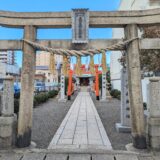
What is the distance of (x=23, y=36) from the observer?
560 cm

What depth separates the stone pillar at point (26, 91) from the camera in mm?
5323

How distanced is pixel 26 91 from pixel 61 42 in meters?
1.52

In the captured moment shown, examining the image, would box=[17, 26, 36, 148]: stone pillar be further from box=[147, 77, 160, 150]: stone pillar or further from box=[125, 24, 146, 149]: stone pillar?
box=[147, 77, 160, 150]: stone pillar

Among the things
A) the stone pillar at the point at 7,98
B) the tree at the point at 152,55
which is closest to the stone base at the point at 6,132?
the stone pillar at the point at 7,98

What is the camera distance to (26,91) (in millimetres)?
5398

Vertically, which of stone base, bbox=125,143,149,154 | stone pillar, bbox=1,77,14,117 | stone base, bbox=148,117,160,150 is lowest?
stone base, bbox=125,143,149,154

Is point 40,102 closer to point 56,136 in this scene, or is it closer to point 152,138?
point 56,136

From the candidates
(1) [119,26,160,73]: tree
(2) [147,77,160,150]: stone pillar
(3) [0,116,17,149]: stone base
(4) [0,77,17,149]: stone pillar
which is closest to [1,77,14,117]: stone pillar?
(4) [0,77,17,149]: stone pillar

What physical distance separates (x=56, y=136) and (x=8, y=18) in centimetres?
370

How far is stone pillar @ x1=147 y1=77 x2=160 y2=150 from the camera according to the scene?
17.1ft

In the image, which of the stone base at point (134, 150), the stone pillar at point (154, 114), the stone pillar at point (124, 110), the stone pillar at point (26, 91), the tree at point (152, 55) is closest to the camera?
the stone base at point (134, 150)

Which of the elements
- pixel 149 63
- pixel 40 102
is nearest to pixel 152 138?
pixel 149 63

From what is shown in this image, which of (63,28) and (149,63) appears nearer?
(63,28)

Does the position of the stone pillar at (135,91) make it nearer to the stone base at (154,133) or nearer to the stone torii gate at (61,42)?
the stone torii gate at (61,42)
